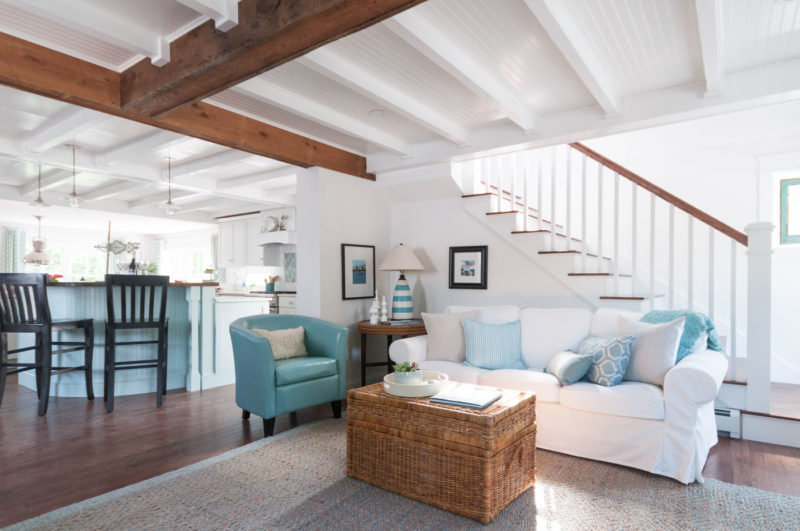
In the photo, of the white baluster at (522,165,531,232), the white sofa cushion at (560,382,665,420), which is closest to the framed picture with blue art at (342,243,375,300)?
the white baluster at (522,165,531,232)

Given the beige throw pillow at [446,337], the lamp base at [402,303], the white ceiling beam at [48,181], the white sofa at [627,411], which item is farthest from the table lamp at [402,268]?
the white ceiling beam at [48,181]

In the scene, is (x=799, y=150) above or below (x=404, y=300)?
above

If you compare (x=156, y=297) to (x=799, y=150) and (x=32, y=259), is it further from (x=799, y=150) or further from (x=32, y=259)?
(x=799, y=150)

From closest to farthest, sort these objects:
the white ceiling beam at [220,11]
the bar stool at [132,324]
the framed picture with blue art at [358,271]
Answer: the white ceiling beam at [220,11], the bar stool at [132,324], the framed picture with blue art at [358,271]

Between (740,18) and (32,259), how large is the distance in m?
9.61

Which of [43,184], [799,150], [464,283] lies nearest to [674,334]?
[464,283]

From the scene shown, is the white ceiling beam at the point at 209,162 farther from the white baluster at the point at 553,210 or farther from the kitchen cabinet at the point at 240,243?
the white baluster at the point at 553,210

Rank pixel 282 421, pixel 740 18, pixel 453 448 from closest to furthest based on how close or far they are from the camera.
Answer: pixel 453 448 < pixel 740 18 < pixel 282 421

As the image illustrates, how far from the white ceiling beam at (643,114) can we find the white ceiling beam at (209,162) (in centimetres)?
175

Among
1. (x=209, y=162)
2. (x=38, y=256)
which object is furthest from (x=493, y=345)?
(x=38, y=256)

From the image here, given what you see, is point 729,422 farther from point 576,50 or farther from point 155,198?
point 155,198

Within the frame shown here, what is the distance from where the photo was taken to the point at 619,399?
265 cm

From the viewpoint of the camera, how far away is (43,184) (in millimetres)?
6285

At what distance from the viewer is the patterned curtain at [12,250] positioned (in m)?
9.27
